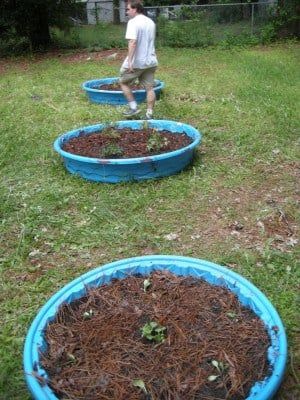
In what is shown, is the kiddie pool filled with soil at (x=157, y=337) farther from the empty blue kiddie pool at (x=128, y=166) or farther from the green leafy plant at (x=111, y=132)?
the green leafy plant at (x=111, y=132)

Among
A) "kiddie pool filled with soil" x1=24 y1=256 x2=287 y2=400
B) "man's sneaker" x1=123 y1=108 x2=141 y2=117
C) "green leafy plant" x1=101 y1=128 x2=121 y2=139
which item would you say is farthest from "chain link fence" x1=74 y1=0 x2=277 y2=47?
"kiddie pool filled with soil" x1=24 y1=256 x2=287 y2=400

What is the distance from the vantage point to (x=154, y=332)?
2555 millimetres

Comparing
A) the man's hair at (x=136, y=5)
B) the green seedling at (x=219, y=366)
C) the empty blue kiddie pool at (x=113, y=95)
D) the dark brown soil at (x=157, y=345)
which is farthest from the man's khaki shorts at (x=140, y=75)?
the green seedling at (x=219, y=366)

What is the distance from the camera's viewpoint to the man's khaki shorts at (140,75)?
6.57 m

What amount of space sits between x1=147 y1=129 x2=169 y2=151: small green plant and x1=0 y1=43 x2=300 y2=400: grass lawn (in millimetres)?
443

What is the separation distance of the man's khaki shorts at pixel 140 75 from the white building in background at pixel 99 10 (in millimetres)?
12659

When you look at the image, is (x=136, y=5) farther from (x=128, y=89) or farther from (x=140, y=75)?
(x=128, y=89)

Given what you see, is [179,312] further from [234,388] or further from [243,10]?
[243,10]

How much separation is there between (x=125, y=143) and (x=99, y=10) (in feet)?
54.6

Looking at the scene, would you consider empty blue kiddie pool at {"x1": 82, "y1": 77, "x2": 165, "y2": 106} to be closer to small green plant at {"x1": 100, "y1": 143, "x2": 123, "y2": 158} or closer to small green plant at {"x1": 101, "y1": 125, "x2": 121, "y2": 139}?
small green plant at {"x1": 101, "y1": 125, "x2": 121, "y2": 139}

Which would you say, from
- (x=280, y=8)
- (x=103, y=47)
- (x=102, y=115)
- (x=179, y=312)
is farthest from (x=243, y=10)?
(x=179, y=312)

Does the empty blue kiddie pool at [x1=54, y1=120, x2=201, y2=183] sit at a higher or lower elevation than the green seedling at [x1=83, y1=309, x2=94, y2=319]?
higher

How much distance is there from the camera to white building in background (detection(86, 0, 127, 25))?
19062 millimetres

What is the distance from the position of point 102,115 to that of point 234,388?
566 cm
